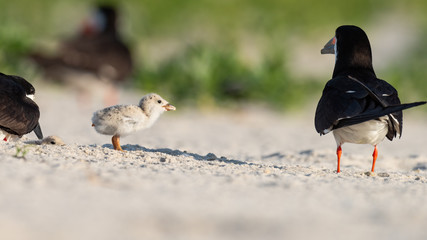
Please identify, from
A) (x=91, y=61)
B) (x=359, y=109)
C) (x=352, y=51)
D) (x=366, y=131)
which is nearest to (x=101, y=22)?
(x=91, y=61)

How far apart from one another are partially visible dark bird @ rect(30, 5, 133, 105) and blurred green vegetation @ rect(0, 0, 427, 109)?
12.2 inches

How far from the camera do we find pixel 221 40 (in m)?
16.6

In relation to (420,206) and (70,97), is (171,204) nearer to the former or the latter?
(420,206)

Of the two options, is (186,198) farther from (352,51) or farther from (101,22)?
(101,22)

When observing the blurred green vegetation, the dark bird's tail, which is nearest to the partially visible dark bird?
the blurred green vegetation

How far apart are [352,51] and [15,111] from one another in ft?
8.47

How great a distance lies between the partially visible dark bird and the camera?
1029 cm

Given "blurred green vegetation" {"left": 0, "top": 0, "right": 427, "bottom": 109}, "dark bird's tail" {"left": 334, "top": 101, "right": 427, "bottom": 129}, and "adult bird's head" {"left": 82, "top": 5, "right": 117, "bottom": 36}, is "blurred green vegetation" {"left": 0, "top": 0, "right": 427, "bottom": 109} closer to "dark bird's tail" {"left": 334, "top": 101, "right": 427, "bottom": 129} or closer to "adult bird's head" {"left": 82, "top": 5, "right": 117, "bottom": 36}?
"adult bird's head" {"left": 82, "top": 5, "right": 117, "bottom": 36}

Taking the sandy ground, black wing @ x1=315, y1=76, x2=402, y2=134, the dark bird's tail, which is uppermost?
black wing @ x1=315, y1=76, x2=402, y2=134

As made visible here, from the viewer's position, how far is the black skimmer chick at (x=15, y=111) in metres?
4.41

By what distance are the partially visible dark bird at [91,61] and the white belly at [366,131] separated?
231 inches

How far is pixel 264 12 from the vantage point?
18.6m

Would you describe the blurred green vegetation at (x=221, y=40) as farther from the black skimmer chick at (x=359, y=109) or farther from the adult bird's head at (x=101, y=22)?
the black skimmer chick at (x=359, y=109)

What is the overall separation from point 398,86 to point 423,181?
672cm
